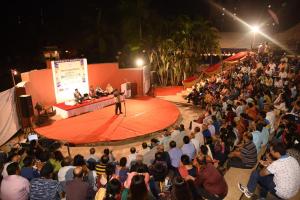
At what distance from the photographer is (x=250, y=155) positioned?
6.98m

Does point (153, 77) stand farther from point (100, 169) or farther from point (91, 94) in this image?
point (100, 169)

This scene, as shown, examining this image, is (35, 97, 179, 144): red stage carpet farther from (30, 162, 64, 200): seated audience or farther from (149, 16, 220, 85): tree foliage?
(149, 16, 220, 85): tree foliage

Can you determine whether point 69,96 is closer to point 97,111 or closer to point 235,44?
point 97,111

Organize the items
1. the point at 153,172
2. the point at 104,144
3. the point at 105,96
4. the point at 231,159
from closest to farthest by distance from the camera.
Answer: the point at 153,172 < the point at 231,159 < the point at 104,144 < the point at 105,96

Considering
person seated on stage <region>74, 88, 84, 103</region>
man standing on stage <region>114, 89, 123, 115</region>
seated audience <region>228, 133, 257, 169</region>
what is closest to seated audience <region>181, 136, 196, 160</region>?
seated audience <region>228, 133, 257, 169</region>

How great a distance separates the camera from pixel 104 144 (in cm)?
1183

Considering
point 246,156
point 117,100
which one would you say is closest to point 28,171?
point 246,156

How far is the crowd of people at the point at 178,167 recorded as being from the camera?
5398 mm

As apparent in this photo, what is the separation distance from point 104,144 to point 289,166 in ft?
26.0

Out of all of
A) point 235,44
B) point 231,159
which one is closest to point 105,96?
point 231,159

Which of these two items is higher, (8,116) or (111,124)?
(8,116)

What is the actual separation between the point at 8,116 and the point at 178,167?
841 cm

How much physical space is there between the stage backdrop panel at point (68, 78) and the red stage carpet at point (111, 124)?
2.00 m

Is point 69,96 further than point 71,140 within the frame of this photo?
Yes
